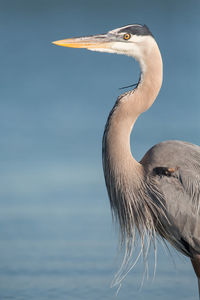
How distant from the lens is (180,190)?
3348 mm

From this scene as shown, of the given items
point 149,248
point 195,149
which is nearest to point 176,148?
point 195,149

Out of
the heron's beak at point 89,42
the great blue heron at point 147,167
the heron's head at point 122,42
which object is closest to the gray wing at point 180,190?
the great blue heron at point 147,167

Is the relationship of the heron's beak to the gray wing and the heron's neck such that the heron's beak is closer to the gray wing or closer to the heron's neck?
the heron's neck

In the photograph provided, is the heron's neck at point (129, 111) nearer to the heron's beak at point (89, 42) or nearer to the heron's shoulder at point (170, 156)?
the heron's shoulder at point (170, 156)

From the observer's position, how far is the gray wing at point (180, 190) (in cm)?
334

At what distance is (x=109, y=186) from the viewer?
349 centimetres

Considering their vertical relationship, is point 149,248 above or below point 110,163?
below

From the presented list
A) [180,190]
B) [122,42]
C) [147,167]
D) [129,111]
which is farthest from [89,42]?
[180,190]

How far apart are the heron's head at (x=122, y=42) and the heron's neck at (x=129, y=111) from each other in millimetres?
57

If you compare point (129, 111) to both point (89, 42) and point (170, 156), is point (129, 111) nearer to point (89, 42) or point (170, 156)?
point (170, 156)

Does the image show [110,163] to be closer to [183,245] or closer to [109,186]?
[109,186]

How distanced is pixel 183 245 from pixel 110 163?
2.09 feet

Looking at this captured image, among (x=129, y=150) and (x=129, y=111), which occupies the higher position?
(x=129, y=111)

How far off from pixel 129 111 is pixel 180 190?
53 centimetres
